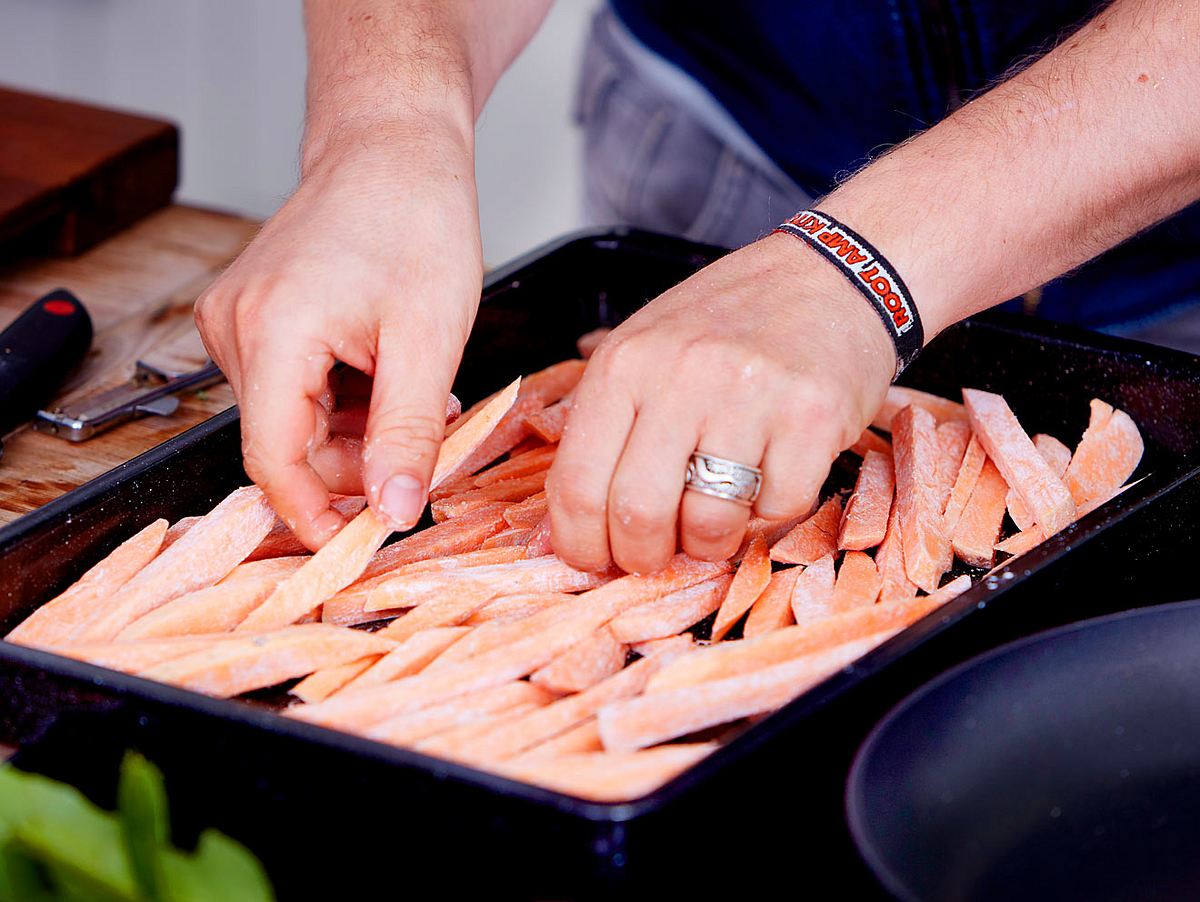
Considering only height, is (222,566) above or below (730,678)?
below

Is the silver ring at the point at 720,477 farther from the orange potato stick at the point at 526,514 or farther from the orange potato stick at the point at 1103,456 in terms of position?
the orange potato stick at the point at 1103,456

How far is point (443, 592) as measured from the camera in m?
Answer: 1.37

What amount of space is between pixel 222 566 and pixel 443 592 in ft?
0.78

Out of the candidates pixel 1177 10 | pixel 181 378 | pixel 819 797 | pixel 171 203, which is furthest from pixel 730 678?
pixel 171 203

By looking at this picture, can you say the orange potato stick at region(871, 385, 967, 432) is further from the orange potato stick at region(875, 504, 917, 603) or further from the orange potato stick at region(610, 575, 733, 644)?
the orange potato stick at region(610, 575, 733, 644)

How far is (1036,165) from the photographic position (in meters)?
1.49

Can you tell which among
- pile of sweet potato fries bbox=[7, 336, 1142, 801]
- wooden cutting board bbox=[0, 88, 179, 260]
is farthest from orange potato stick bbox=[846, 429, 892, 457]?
wooden cutting board bbox=[0, 88, 179, 260]

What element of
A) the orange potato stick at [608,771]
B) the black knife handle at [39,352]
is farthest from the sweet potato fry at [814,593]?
the black knife handle at [39,352]

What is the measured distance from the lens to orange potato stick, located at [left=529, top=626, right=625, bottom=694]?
1.22 metres

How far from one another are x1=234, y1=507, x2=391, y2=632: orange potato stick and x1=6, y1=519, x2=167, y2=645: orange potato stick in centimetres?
13

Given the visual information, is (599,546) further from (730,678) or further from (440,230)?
(440,230)

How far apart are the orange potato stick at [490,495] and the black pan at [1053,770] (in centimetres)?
71

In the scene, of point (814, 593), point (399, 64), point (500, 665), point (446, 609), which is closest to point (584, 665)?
point (500, 665)

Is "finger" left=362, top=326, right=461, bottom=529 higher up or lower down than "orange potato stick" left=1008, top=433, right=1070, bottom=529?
higher up
